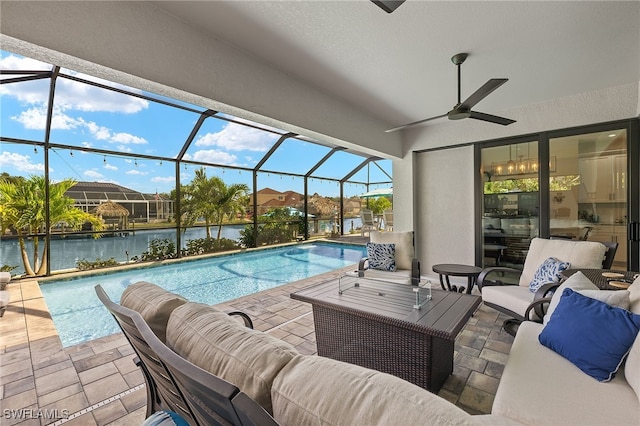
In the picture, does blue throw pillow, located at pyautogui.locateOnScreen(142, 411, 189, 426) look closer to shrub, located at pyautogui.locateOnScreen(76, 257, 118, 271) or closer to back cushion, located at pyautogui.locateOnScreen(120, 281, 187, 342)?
back cushion, located at pyautogui.locateOnScreen(120, 281, 187, 342)

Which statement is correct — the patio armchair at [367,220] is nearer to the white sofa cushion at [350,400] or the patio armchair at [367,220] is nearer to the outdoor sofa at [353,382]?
the outdoor sofa at [353,382]

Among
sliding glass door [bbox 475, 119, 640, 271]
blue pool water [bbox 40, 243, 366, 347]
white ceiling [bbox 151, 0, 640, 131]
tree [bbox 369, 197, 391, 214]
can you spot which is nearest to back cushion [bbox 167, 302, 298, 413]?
white ceiling [bbox 151, 0, 640, 131]

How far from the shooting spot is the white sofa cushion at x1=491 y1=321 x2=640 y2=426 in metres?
1.25

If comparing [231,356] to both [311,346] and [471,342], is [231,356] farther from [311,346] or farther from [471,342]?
[471,342]

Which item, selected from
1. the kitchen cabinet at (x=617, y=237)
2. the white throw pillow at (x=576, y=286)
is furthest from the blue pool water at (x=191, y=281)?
the kitchen cabinet at (x=617, y=237)

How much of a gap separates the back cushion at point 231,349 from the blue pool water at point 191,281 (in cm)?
300

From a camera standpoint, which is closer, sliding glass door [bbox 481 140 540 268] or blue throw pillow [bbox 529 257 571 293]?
blue throw pillow [bbox 529 257 571 293]

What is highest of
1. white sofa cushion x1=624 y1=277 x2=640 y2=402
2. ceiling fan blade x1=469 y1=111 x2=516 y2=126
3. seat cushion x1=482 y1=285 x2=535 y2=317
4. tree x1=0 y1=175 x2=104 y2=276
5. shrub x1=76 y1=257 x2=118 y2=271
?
ceiling fan blade x1=469 y1=111 x2=516 y2=126

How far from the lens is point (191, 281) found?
5.86m

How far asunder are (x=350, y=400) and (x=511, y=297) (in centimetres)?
303

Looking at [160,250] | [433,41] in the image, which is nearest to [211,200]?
[160,250]

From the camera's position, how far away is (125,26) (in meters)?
2.21

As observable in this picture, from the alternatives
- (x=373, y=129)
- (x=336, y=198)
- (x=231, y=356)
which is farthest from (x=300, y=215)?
(x=231, y=356)

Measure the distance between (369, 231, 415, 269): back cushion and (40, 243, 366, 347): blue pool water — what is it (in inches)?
93.6
